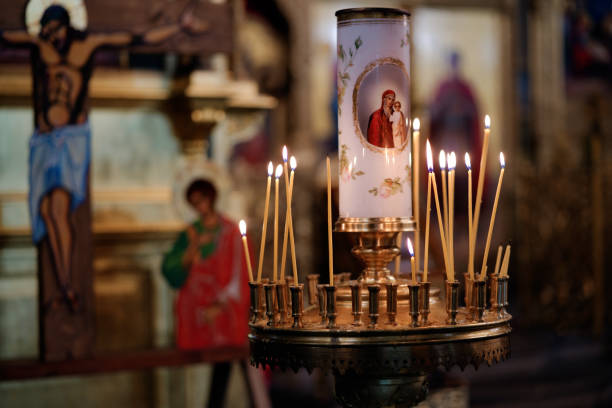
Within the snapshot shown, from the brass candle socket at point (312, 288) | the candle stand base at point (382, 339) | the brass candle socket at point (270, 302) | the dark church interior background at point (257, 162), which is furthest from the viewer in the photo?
the dark church interior background at point (257, 162)

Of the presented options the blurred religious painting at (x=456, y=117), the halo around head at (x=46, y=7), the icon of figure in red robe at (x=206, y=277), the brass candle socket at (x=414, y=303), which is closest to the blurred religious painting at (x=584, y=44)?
the blurred religious painting at (x=456, y=117)

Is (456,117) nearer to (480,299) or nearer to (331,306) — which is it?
(480,299)

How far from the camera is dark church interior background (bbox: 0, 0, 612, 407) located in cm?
359

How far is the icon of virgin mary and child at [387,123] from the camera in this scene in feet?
6.33

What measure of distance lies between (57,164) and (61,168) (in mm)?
21

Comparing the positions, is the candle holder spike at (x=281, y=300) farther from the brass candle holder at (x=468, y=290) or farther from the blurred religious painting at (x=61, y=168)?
the blurred religious painting at (x=61, y=168)

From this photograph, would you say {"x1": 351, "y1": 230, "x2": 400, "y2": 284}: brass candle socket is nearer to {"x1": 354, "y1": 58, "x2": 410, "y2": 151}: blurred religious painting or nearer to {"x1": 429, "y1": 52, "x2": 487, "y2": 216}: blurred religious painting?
{"x1": 354, "y1": 58, "x2": 410, "y2": 151}: blurred religious painting

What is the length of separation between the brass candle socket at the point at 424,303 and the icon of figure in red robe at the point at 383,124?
0.34 metres

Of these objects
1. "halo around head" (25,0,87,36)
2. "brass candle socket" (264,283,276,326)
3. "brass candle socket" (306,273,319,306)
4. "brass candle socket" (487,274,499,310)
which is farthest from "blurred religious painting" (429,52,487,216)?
"brass candle socket" (264,283,276,326)

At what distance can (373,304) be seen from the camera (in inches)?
68.9

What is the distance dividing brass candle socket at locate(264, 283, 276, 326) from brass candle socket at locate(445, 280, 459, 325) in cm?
35

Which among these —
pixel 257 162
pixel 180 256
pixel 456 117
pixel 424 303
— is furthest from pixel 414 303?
pixel 456 117

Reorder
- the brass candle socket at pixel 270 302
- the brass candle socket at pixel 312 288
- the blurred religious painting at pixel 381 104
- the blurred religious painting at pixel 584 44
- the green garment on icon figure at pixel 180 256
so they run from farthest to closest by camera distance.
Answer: the blurred religious painting at pixel 584 44 → the green garment on icon figure at pixel 180 256 → the brass candle socket at pixel 312 288 → the blurred religious painting at pixel 381 104 → the brass candle socket at pixel 270 302

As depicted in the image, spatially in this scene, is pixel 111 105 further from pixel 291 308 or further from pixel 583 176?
pixel 583 176
